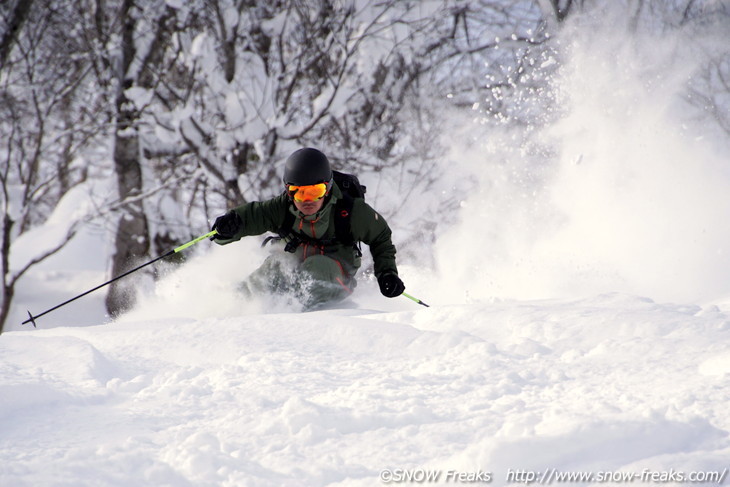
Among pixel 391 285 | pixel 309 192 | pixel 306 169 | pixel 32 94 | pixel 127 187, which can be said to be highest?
pixel 32 94

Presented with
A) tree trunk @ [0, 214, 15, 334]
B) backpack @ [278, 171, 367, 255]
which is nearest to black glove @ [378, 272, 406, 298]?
backpack @ [278, 171, 367, 255]

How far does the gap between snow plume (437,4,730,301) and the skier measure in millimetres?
1596

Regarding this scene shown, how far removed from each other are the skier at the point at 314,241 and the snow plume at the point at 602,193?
1.60 metres

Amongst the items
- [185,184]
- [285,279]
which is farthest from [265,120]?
[285,279]

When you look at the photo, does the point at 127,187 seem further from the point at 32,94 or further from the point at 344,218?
the point at 344,218

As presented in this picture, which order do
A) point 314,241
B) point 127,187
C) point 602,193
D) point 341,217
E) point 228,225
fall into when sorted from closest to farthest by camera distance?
1. point 228,225
2. point 341,217
3. point 314,241
4. point 602,193
5. point 127,187

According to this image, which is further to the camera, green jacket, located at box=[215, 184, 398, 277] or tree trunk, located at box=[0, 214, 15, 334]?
tree trunk, located at box=[0, 214, 15, 334]

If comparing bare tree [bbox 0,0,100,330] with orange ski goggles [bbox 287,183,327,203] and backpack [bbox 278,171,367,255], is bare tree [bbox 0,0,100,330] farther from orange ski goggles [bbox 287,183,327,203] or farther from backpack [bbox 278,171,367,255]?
orange ski goggles [bbox 287,183,327,203]

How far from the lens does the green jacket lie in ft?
14.3

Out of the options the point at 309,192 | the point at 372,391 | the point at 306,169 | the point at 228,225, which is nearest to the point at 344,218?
the point at 309,192

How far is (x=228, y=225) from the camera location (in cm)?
430

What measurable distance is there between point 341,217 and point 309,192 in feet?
1.47

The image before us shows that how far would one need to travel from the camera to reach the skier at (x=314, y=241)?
14.2 ft

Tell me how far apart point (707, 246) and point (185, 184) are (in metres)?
7.00
